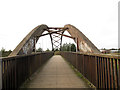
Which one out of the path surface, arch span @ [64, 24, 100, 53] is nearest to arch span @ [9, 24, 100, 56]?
arch span @ [64, 24, 100, 53]

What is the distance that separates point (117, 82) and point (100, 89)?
1058 millimetres

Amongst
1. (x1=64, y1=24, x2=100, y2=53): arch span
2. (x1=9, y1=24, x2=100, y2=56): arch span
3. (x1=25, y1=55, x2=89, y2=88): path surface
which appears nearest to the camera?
(x1=25, y1=55, x2=89, y2=88): path surface

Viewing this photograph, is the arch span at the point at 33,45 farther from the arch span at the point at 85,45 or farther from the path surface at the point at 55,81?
the path surface at the point at 55,81

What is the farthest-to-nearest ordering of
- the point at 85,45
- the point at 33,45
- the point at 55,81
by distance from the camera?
the point at 33,45, the point at 85,45, the point at 55,81

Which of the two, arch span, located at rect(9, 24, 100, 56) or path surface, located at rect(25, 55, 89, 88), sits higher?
arch span, located at rect(9, 24, 100, 56)

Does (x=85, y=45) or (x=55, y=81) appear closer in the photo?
(x=55, y=81)

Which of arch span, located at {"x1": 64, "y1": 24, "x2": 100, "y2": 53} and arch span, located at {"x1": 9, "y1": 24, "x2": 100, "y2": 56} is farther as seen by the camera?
arch span, located at {"x1": 64, "y1": 24, "x2": 100, "y2": 53}

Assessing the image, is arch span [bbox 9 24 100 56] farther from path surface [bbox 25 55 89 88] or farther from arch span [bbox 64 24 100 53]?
path surface [bbox 25 55 89 88]

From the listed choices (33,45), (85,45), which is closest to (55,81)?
(85,45)

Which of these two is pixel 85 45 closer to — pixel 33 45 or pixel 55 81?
pixel 33 45

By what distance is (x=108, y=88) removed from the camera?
3096 mm

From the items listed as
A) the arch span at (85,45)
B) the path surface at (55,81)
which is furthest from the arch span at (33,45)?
the path surface at (55,81)

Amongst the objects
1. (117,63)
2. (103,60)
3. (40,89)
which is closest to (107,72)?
(103,60)

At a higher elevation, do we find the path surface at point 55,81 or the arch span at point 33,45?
the arch span at point 33,45
